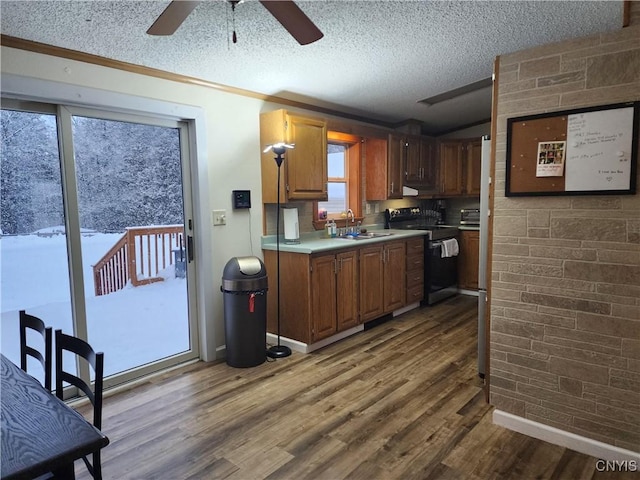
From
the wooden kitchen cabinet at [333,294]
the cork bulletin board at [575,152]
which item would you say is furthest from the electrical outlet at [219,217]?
the cork bulletin board at [575,152]

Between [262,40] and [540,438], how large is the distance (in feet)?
9.72

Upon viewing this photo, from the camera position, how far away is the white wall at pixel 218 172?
307 centimetres

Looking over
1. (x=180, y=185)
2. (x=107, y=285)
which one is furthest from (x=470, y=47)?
(x=107, y=285)

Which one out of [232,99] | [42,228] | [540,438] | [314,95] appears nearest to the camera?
[540,438]

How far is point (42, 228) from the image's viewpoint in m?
2.55

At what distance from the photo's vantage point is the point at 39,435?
109cm

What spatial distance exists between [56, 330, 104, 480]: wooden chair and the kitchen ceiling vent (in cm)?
415

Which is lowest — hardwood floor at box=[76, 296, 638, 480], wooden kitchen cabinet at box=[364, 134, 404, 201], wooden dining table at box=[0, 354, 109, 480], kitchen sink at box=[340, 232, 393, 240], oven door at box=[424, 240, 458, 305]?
hardwood floor at box=[76, 296, 638, 480]

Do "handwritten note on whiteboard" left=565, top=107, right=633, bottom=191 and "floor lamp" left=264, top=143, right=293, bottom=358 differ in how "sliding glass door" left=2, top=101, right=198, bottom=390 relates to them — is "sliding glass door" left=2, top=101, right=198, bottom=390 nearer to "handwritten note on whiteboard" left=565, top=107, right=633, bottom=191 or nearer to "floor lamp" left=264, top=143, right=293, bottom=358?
"floor lamp" left=264, top=143, right=293, bottom=358

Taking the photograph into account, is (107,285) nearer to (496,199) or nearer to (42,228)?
(42,228)

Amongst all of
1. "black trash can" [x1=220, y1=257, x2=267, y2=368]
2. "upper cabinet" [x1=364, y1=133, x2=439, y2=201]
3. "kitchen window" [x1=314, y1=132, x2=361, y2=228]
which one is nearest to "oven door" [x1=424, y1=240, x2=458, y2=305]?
"upper cabinet" [x1=364, y1=133, x2=439, y2=201]

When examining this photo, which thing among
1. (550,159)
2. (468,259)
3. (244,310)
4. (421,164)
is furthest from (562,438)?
(421,164)

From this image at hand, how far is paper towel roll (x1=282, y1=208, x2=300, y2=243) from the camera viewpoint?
12.4 feet

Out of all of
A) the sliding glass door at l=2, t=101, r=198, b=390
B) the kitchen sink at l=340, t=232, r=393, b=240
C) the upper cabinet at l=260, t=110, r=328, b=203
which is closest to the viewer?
the sliding glass door at l=2, t=101, r=198, b=390
